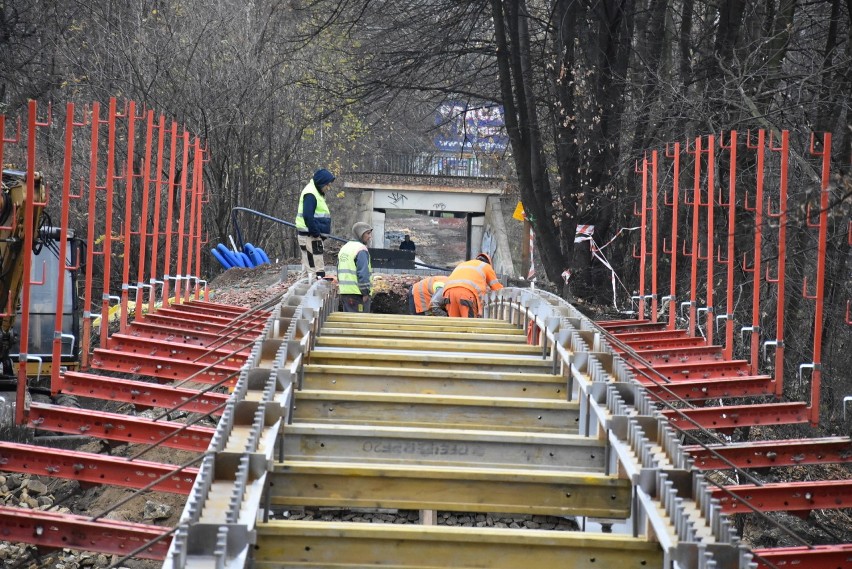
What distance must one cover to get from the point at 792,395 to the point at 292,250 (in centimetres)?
2732

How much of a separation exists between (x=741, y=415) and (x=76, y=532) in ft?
17.2

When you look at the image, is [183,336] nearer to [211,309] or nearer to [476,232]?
[211,309]

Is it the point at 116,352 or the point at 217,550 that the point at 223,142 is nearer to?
the point at 116,352

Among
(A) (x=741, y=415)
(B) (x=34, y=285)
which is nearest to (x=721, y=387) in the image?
(A) (x=741, y=415)

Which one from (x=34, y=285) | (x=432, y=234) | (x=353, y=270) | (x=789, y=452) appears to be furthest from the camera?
(x=432, y=234)

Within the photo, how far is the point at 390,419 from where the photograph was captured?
338 inches

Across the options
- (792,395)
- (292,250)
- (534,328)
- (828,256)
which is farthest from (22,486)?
(292,250)

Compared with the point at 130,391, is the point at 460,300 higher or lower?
higher

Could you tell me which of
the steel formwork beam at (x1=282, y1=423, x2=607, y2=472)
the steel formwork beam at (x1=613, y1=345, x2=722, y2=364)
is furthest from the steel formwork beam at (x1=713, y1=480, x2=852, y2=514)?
Answer: the steel formwork beam at (x1=613, y1=345, x2=722, y2=364)

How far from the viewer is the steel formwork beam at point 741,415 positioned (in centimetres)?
Answer: 961

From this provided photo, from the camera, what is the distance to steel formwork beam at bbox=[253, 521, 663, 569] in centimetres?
594

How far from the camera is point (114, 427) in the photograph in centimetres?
899

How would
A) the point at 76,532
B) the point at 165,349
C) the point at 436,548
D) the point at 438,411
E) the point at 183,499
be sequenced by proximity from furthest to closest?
1. the point at 183,499
2. the point at 165,349
3. the point at 438,411
4. the point at 76,532
5. the point at 436,548

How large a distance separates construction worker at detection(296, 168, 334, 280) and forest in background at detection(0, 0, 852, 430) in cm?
534
